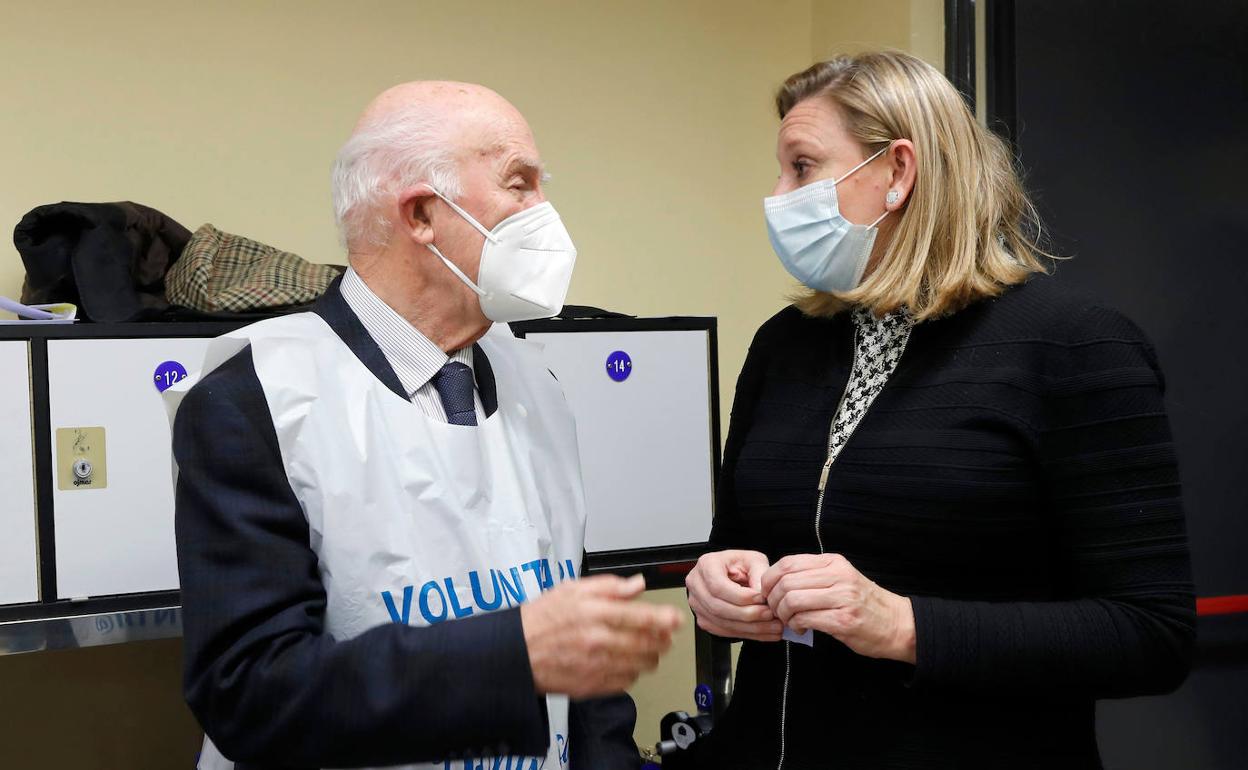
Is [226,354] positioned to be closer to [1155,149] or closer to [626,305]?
[626,305]

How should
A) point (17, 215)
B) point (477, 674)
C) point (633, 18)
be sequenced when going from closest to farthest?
point (477, 674) < point (17, 215) < point (633, 18)

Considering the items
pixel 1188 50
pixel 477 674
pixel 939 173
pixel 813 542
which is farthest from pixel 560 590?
pixel 1188 50

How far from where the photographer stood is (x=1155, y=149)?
7.12 ft

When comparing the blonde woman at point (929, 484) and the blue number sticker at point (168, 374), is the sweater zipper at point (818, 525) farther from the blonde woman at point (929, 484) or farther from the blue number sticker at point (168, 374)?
the blue number sticker at point (168, 374)

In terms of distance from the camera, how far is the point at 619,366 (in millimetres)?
2023

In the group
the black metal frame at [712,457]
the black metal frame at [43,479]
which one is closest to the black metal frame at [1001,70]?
the black metal frame at [712,457]

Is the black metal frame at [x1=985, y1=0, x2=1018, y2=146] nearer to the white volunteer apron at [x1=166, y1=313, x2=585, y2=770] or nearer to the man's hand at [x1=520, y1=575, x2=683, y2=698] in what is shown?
the white volunteer apron at [x1=166, y1=313, x2=585, y2=770]

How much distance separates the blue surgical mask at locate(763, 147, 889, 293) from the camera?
1239 millimetres

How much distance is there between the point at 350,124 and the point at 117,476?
103 cm

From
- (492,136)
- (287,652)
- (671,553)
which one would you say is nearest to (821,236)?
(492,136)

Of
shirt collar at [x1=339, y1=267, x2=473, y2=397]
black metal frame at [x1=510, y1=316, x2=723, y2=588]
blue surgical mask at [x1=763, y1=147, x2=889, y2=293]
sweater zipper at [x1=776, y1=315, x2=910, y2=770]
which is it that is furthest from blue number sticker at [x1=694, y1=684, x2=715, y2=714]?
shirt collar at [x1=339, y1=267, x2=473, y2=397]

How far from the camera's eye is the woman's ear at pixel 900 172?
120 centimetres

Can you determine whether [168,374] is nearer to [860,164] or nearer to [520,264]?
[520,264]

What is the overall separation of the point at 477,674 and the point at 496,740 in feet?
0.21
